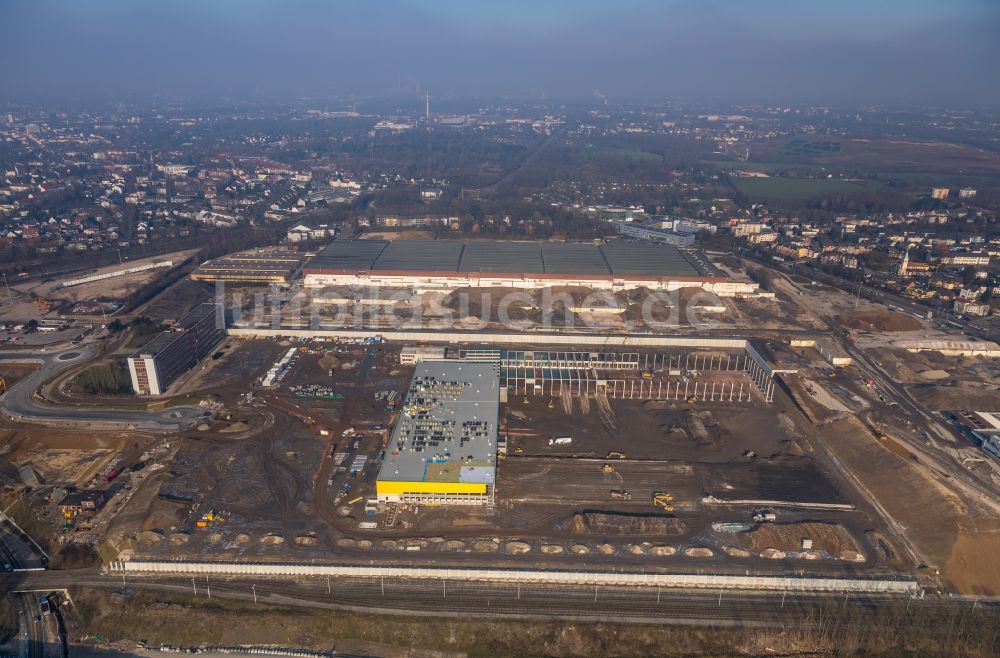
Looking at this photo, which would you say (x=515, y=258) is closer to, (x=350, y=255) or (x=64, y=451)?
(x=350, y=255)

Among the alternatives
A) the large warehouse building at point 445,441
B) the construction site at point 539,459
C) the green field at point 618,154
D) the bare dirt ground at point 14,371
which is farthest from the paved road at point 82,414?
the green field at point 618,154

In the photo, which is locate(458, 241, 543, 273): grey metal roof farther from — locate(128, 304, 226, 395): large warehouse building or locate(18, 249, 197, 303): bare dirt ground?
locate(18, 249, 197, 303): bare dirt ground

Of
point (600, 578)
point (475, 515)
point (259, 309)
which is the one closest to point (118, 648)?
point (475, 515)

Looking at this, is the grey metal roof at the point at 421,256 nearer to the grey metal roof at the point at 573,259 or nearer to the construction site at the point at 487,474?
the grey metal roof at the point at 573,259

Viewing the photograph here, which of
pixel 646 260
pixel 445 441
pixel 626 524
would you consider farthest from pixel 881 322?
pixel 445 441

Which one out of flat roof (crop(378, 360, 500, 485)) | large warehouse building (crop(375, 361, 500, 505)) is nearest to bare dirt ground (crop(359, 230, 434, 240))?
flat roof (crop(378, 360, 500, 485))

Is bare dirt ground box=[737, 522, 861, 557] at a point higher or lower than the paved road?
higher

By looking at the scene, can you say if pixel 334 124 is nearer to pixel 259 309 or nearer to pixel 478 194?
pixel 478 194
